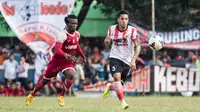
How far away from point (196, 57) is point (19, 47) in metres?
7.73

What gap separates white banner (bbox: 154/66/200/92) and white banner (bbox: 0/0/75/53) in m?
4.37

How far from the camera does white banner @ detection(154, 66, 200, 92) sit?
82.0 ft

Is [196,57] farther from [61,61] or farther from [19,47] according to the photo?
[61,61]

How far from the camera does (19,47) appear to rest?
1081 inches

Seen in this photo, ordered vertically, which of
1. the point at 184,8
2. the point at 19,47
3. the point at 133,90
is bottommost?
the point at 133,90

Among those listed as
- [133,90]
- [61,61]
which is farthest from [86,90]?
[61,61]

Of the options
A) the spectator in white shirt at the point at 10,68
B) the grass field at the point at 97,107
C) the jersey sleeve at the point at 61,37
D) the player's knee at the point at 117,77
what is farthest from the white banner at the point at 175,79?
the player's knee at the point at 117,77

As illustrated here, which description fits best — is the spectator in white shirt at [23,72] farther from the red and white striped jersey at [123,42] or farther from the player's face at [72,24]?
the red and white striped jersey at [123,42]

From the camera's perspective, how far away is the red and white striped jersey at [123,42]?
48.5ft

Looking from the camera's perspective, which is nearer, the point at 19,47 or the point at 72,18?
the point at 72,18

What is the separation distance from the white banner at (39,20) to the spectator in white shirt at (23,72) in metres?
1.28

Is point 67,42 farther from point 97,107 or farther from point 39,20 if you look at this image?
point 39,20

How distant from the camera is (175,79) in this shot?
2531 centimetres

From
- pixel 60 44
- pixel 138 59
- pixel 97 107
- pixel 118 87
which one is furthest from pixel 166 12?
pixel 118 87
